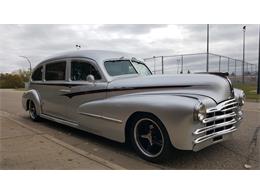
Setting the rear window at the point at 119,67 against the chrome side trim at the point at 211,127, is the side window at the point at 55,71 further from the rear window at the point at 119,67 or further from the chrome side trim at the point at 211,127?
the chrome side trim at the point at 211,127

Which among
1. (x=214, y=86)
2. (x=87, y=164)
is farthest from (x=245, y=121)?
(x=87, y=164)

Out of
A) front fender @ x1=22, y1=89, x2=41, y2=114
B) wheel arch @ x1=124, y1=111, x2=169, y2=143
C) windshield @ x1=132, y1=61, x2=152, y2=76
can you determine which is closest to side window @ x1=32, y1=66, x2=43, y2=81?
front fender @ x1=22, y1=89, x2=41, y2=114

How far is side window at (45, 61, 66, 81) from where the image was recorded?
6373mm

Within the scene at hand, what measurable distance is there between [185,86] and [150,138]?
1.00 m

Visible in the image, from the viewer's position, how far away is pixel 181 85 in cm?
421

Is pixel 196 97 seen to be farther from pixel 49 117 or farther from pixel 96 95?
pixel 49 117

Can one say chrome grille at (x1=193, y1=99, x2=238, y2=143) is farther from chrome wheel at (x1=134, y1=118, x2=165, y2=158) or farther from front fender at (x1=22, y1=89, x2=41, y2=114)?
front fender at (x1=22, y1=89, x2=41, y2=114)

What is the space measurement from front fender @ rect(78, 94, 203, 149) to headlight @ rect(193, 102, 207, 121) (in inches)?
2.2

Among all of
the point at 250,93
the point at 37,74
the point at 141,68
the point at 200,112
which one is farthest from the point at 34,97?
the point at 250,93

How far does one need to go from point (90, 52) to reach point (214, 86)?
279cm

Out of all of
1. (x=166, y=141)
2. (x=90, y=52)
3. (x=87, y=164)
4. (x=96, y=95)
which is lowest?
(x=87, y=164)

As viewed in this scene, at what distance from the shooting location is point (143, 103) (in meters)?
4.20

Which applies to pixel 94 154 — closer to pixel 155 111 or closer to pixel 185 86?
pixel 155 111

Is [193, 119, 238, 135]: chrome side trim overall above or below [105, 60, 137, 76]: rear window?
below
